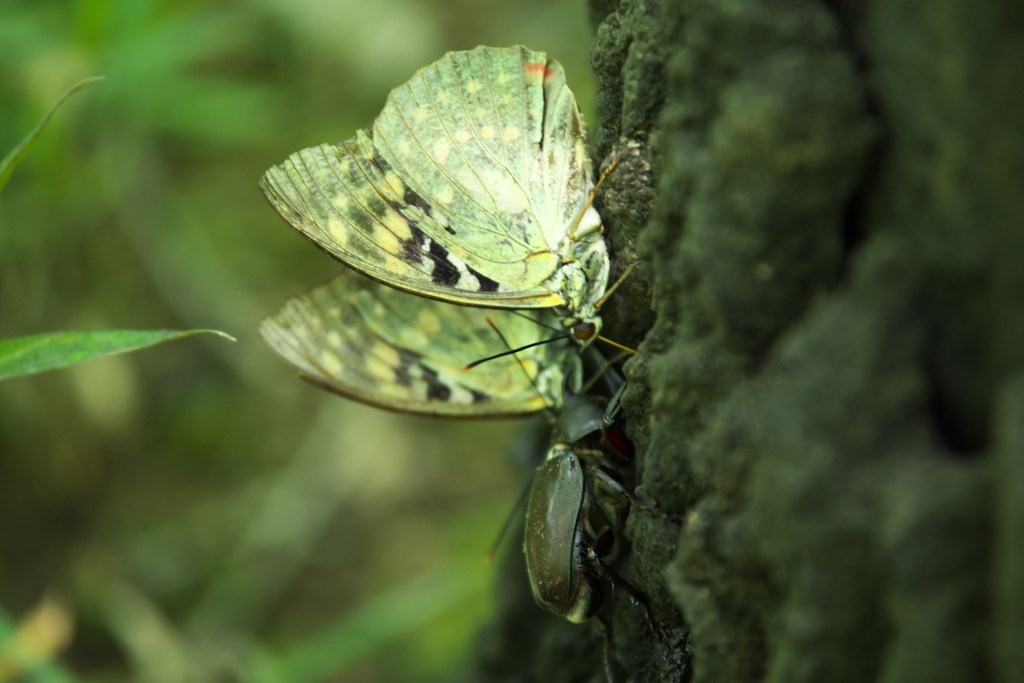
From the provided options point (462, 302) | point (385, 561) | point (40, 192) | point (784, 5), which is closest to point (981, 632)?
point (784, 5)

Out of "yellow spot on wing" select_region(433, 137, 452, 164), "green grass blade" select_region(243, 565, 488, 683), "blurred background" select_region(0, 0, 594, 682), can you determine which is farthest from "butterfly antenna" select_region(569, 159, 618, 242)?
"green grass blade" select_region(243, 565, 488, 683)

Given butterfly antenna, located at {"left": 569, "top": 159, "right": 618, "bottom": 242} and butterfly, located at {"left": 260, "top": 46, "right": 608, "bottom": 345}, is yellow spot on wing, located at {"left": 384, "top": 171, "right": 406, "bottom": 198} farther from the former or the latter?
butterfly antenna, located at {"left": 569, "top": 159, "right": 618, "bottom": 242}

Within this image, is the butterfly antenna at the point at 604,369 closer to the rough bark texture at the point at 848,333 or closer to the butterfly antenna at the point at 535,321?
the butterfly antenna at the point at 535,321

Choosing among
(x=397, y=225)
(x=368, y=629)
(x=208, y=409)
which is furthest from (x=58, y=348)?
(x=208, y=409)

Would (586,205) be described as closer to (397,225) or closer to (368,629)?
(397,225)

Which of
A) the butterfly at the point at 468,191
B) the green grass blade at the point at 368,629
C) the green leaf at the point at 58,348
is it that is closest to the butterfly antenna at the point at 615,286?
the butterfly at the point at 468,191

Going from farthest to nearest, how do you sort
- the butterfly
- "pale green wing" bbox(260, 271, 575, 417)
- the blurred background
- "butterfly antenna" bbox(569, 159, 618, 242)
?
the blurred background, "pale green wing" bbox(260, 271, 575, 417), the butterfly, "butterfly antenna" bbox(569, 159, 618, 242)

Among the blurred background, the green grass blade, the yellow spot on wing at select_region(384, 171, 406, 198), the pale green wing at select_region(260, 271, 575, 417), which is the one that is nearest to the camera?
the yellow spot on wing at select_region(384, 171, 406, 198)

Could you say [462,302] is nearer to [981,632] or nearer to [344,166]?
[344,166]
